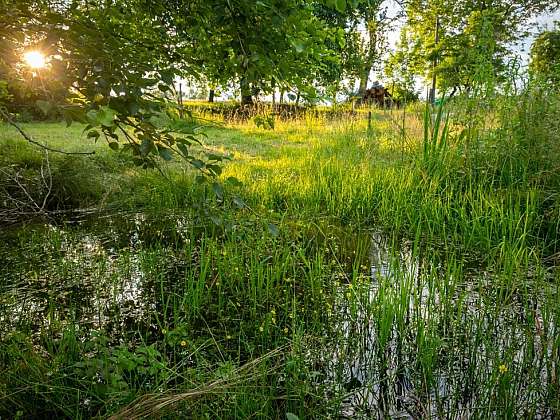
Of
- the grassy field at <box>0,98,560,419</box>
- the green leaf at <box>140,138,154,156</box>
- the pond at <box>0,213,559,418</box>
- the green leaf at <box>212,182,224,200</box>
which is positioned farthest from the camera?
the pond at <box>0,213,559,418</box>

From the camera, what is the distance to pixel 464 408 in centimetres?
180

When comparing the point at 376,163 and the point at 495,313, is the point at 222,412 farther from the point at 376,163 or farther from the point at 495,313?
the point at 376,163

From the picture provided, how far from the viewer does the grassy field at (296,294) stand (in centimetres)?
176

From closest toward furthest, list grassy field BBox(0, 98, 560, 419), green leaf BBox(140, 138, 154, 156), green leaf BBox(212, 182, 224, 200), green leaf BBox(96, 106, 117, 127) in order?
green leaf BBox(96, 106, 117, 127) → green leaf BBox(140, 138, 154, 156) → green leaf BBox(212, 182, 224, 200) → grassy field BBox(0, 98, 560, 419)

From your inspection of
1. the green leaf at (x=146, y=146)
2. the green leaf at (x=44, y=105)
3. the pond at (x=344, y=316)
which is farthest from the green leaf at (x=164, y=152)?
the pond at (x=344, y=316)

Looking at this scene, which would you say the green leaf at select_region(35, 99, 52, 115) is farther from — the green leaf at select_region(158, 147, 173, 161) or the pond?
the pond

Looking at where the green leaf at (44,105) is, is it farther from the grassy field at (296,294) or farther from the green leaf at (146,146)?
the grassy field at (296,294)

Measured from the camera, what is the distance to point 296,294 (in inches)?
109

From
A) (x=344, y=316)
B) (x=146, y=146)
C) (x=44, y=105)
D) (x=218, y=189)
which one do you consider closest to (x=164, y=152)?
(x=146, y=146)

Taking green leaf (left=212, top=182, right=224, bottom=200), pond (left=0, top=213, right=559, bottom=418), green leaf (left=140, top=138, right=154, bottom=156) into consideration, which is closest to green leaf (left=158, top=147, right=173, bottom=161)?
green leaf (left=140, top=138, right=154, bottom=156)

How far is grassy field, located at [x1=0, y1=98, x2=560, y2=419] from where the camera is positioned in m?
1.76

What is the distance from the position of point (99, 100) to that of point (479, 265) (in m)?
2.82

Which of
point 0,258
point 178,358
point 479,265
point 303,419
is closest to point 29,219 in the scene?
point 0,258

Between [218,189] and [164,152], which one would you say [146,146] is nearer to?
[164,152]
